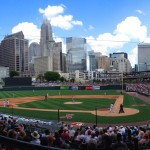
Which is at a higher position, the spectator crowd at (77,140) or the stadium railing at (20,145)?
the stadium railing at (20,145)

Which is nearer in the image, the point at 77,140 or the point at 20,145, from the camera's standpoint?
the point at 20,145

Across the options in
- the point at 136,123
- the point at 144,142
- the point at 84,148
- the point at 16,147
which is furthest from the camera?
the point at 136,123

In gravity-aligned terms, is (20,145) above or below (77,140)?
above

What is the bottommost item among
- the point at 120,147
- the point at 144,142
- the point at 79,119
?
the point at 79,119

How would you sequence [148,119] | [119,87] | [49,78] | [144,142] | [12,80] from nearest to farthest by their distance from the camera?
[144,142]
[148,119]
[119,87]
[12,80]
[49,78]

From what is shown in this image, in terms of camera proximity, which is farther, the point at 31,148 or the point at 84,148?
the point at 84,148

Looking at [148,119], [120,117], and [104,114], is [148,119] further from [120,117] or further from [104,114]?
[104,114]

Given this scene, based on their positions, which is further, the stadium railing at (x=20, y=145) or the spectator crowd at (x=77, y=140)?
the spectator crowd at (x=77, y=140)

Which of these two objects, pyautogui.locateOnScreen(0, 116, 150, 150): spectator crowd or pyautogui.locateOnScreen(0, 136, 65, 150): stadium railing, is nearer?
pyautogui.locateOnScreen(0, 136, 65, 150): stadium railing

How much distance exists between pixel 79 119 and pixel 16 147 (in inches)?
1000

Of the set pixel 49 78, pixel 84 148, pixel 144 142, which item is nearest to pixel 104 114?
pixel 144 142

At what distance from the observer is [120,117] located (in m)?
32.0

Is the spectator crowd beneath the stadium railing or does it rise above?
beneath

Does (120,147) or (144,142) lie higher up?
(120,147)
